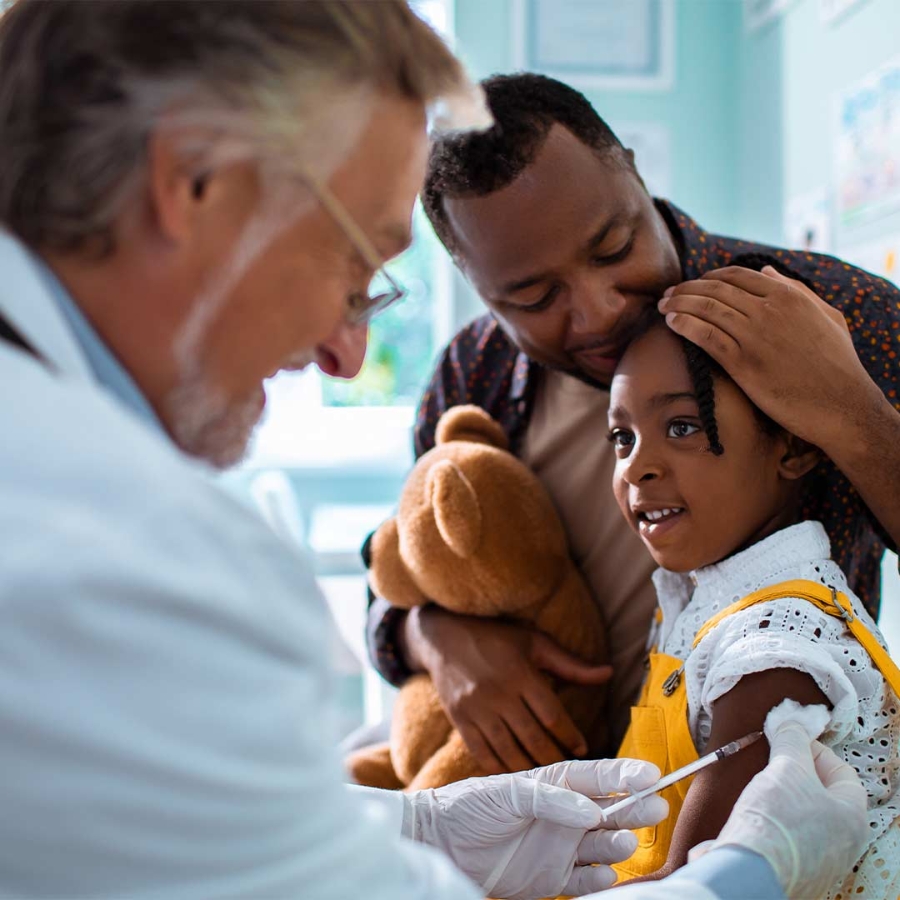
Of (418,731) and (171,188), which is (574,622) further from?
(171,188)

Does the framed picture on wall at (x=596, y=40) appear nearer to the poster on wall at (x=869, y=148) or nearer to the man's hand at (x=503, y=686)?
the poster on wall at (x=869, y=148)

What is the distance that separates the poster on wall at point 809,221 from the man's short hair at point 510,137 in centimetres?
101

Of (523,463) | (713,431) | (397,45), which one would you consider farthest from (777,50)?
(397,45)

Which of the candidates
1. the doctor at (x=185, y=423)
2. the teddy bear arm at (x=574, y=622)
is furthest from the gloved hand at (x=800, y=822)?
the teddy bear arm at (x=574, y=622)

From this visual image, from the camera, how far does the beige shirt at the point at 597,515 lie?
1.48 m

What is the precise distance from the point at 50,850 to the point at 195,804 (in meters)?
0.09

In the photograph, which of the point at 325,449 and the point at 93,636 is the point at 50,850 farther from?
the point at 325,449

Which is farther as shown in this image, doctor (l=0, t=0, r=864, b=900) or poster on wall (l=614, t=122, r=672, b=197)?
poster on wall (l=614, t=122, r=672, b=197)

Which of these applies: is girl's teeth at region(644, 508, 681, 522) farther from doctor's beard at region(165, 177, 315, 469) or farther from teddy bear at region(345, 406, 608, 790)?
doctor's beard at region(165, 177, 315, 469)

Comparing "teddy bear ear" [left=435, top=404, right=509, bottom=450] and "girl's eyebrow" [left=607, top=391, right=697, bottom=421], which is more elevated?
"girl's eyebrow" [left=607, top=391, right=697, bottom=421]

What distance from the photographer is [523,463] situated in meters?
1.56

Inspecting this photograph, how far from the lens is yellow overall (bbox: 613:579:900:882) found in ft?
3.57

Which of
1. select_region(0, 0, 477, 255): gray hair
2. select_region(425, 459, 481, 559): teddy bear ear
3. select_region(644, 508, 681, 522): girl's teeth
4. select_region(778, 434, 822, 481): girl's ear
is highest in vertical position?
select_region(0, 0, 477, 255): gray hair

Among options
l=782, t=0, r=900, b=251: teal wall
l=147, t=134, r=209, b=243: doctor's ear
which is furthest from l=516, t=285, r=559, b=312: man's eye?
l=782, t=0, r=900, b=251: teal wall
